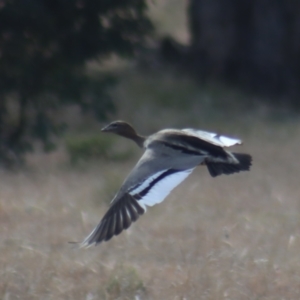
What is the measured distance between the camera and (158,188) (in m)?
5.38

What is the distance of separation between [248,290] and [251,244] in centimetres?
105

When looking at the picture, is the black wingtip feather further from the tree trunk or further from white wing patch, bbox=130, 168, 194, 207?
the tree trunk

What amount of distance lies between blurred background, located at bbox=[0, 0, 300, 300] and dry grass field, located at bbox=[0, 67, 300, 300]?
0.6 inches

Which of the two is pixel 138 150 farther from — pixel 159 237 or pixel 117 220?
pixel 117 220

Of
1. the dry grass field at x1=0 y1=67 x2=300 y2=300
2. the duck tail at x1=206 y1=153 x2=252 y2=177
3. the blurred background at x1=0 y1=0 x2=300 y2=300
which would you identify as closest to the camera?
the dry grass field at x1=0 y1=67 x2=300 y2=300

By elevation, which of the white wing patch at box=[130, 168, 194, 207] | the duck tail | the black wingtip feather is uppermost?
the duck tail

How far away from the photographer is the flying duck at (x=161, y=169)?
5.19m

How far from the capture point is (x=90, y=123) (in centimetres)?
1469

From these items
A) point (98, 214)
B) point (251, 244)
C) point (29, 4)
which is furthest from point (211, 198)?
point (29, 4)

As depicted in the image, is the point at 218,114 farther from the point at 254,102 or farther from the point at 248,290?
the point at 248,290

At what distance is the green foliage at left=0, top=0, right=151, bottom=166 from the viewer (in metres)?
11.4

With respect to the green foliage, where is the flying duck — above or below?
below

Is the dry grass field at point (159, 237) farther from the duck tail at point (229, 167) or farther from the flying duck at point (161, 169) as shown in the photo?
the duck tail at point (229, 167)

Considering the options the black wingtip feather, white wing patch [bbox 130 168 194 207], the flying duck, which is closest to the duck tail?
the flying duck
